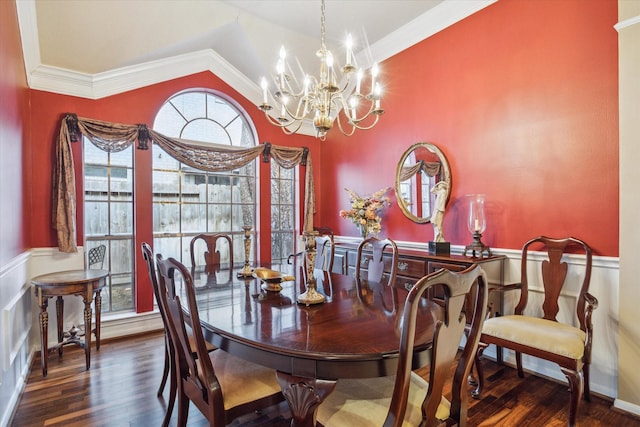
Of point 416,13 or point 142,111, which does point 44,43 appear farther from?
point 416,13

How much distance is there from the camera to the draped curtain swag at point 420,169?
3.48 meters

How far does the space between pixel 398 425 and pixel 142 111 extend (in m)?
3.85

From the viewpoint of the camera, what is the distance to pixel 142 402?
2264 mm

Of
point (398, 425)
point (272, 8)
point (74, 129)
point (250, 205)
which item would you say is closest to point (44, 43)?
point (74, 129)

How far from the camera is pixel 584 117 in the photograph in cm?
246

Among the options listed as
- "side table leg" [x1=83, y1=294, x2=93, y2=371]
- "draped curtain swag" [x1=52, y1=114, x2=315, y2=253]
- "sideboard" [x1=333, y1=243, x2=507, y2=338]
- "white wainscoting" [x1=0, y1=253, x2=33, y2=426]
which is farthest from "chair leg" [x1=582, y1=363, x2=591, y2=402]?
"draped curtain swag" [x1=52, y1=114, x2=315, y2=253]

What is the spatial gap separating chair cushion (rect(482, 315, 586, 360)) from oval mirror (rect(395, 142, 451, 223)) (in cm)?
135

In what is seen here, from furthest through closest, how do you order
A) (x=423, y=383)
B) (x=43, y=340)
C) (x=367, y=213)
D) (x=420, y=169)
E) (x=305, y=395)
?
(x=367, y=213) < (x=420, y=169) < (x=43, y=340) < (x=423, y=383) < (x=305, y=395)

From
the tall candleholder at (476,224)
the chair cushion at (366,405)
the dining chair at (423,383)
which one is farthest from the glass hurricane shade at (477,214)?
the chair cushion at (366,405)

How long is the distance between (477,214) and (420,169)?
882 millimetres

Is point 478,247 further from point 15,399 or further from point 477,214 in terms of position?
point 15,399

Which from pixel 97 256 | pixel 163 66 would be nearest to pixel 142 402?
pixel 97 256

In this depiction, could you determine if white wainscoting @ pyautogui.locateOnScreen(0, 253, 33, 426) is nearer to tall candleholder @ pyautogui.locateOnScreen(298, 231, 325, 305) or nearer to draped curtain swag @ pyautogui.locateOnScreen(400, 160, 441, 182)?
tall candleholder @ pyautogui.locateOnScreen(298, 231, 325, 305)

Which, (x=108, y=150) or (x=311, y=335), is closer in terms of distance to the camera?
(x=311, y=335)
